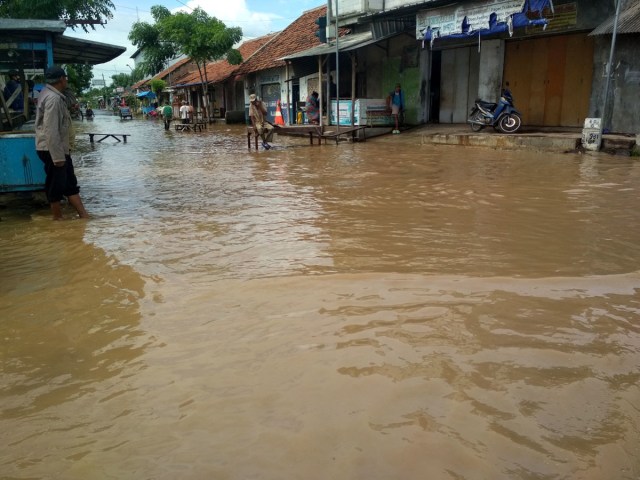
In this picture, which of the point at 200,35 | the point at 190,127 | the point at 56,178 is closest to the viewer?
the point at 56,178

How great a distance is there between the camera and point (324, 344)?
2.85 m

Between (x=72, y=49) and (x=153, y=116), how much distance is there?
124 ft

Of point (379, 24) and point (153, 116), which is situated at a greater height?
point (379, 24)

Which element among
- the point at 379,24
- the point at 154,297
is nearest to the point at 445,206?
the point at 154,297

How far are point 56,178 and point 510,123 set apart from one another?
11.0 meters

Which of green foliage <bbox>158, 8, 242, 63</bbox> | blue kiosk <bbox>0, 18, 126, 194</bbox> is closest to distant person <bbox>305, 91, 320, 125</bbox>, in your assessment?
green foliage <bbox>158, 8, 242, 63</bbox>

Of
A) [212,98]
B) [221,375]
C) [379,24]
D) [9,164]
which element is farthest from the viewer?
[212,98]

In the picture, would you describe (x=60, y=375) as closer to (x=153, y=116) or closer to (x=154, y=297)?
(x=154, y=297)

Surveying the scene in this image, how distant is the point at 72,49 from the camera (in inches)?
361

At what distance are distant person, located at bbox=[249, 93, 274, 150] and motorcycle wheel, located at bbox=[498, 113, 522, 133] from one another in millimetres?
6095

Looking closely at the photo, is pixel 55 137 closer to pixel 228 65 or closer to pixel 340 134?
pixel 340 134

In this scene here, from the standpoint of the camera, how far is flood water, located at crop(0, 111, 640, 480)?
1.99 meters

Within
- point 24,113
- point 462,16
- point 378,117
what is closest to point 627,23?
point 462,16

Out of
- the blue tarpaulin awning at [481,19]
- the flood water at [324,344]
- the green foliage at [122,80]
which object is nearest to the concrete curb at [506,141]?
the blue tarpaulin awning at [481,19]
